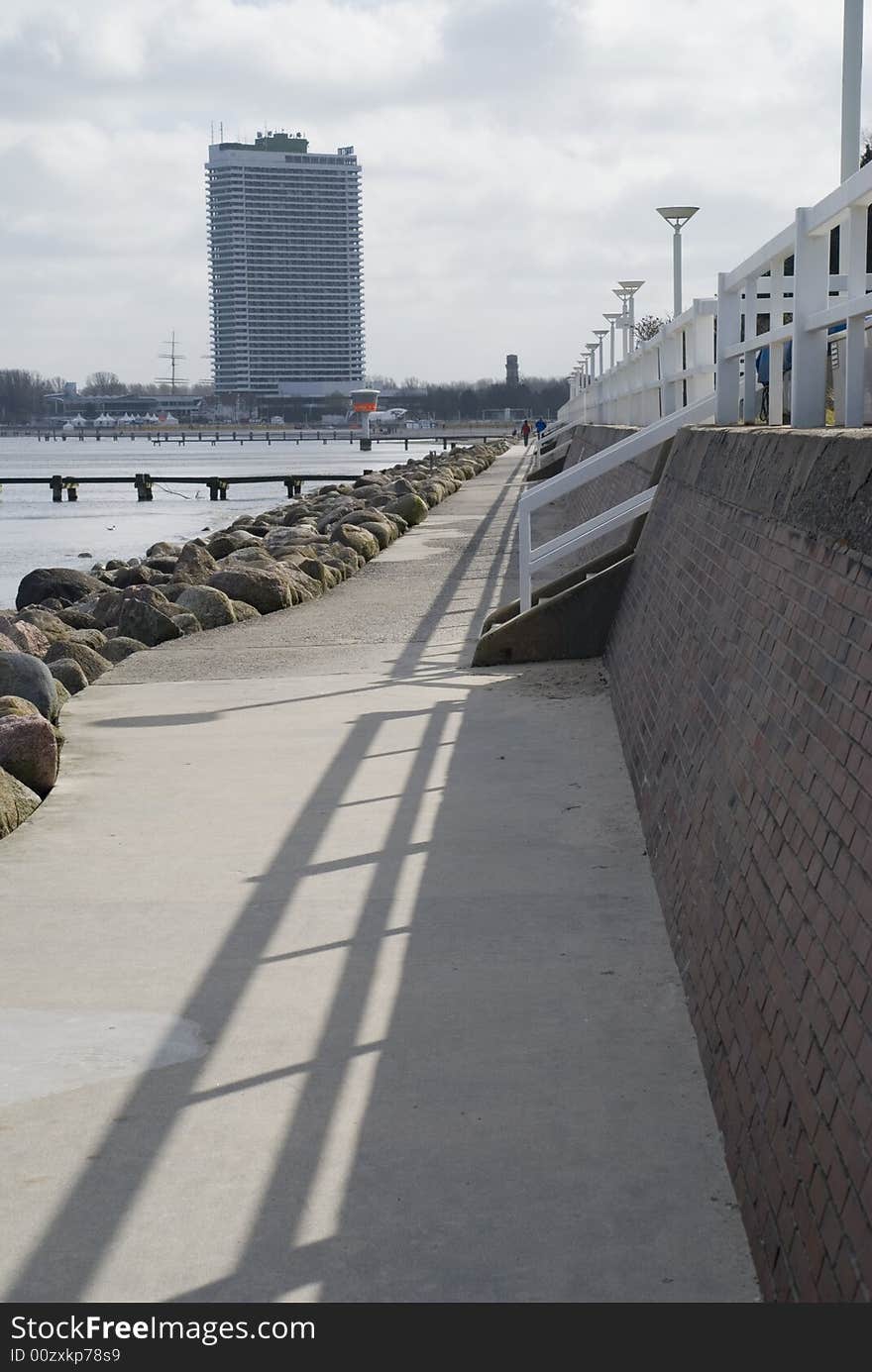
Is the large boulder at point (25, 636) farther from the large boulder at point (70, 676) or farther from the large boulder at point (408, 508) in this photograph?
the large boulder at point (408, 508)

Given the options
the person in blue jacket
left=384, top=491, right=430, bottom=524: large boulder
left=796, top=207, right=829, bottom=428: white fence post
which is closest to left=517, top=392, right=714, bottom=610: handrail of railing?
the person in blue jacket

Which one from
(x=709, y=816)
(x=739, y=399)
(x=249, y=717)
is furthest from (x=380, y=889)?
(x=739, y=399)

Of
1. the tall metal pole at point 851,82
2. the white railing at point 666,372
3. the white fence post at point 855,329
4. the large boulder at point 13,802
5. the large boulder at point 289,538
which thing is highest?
the tall metal pole at point 851,82

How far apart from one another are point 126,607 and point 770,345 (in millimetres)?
8623

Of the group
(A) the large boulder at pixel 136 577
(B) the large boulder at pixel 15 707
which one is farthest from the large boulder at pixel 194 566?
(B) the large boulder at pixel 15 707

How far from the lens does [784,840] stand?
3.99 m

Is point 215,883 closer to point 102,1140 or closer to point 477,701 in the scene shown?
point 102,1140

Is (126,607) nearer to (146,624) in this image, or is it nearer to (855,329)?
(146,624)

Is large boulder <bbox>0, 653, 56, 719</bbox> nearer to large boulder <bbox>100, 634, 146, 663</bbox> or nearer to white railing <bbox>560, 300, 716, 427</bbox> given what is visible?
large boulder <bbox>100, 634, 146, 663</bbox>

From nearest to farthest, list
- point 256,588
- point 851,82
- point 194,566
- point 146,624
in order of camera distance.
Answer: point 851,82 → point 146,624 → point 256,588 → point 194,566

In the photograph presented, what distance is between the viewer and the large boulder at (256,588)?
1561cm

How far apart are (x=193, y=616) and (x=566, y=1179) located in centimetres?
1119

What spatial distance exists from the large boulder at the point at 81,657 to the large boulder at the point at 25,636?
1752 millimetres

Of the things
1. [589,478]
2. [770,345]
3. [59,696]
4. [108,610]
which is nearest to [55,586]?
Result: [108,610]
